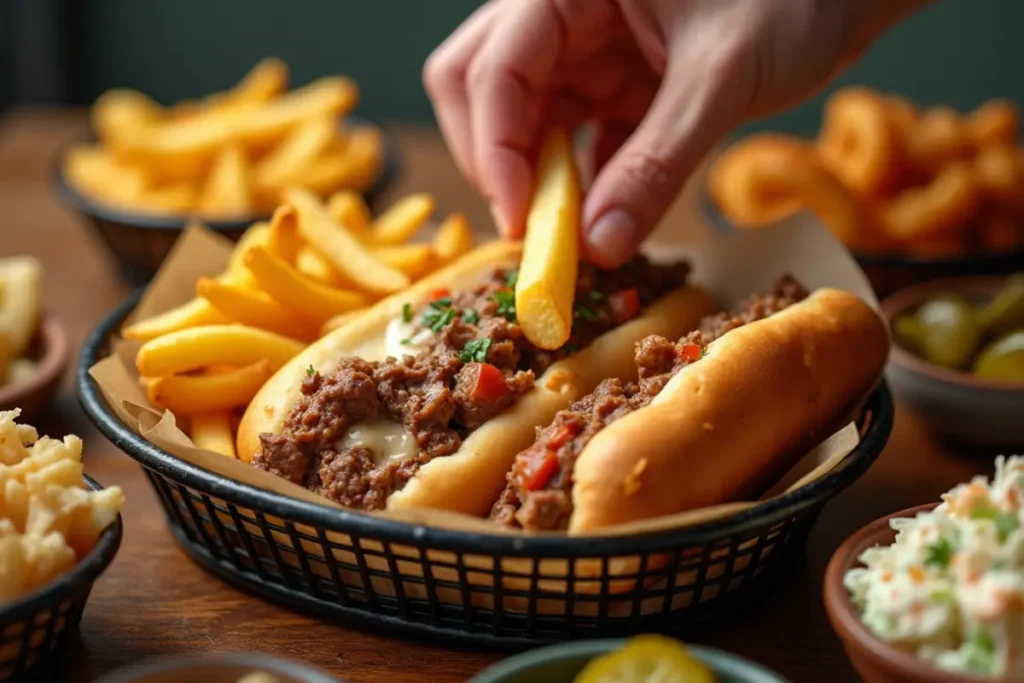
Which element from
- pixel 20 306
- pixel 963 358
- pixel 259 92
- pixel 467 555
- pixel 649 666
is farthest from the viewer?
pixel 259 92

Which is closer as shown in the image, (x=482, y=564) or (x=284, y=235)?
(x=482, y=564)

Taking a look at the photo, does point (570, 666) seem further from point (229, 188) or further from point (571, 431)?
point (229, 188)

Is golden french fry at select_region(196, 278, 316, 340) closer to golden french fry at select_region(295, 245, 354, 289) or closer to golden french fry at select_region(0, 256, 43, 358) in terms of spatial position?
golden french fry at select_region(295, 245, 354, 289)

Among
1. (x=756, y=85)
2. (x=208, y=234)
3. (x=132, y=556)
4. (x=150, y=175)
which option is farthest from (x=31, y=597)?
(x=150, y=175)

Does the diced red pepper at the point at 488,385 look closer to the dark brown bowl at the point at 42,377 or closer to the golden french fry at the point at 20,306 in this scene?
the dark brown bowl at the point at 42,377

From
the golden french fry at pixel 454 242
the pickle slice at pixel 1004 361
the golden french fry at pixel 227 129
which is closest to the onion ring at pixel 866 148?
the pickle slice at pixel 1004 361

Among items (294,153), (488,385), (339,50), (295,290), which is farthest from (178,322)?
(339,50)
